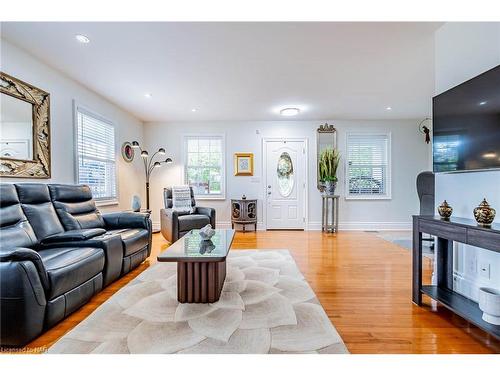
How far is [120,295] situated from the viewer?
7.61 feet

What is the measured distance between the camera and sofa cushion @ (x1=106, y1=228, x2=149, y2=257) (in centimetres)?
285

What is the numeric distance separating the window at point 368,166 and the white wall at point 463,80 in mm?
3389

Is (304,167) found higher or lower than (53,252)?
higher

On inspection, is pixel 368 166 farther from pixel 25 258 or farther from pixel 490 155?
pixel 25 258

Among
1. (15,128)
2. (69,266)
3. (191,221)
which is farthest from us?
(191,221)

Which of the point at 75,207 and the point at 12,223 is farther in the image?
the point at 75,207

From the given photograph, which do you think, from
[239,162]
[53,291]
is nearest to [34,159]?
[53,291]

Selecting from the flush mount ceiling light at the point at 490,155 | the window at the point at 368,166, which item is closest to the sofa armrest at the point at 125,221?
the flush mount ceiling light at the point at 490,155

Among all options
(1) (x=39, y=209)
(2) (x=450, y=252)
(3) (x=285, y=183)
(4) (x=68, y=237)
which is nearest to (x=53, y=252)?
(4) (x=68, y=237)

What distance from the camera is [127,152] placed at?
5047 millimetres

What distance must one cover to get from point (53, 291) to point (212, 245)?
120 centimetres

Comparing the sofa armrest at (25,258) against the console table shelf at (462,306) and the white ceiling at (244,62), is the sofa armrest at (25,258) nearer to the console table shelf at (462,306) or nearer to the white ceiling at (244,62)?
the white ceiling at (244,62)

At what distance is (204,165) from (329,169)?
9.00 ft
